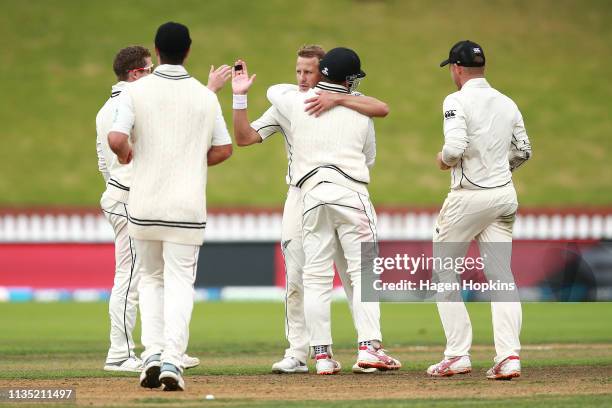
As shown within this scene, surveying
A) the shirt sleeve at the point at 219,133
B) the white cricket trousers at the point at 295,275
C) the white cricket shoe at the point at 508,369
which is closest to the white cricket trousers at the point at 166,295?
the shirt sleeve at the point at 219,133

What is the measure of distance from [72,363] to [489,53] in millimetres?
36983

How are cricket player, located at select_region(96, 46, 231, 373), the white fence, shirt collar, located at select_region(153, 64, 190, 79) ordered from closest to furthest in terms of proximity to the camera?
shirt collar, located at select_region(153, 64, 190, 79) < cricket player, located at select_region(96, 46, 231, 373) < the white fence

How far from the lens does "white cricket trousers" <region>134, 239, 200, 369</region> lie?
8.17m

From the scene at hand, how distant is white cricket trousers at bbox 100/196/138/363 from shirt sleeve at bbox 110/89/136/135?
193 centimetres

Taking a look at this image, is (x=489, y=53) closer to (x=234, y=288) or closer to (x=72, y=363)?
(x=234, y=288)

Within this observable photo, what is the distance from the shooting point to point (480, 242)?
30.8 ft

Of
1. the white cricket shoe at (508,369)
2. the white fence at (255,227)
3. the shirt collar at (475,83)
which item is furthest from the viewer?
the white fence at (255,227)

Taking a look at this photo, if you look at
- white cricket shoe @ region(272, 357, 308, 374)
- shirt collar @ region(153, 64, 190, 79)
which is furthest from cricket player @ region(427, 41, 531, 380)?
shirt collar @ region(153, 64, 190, 79)

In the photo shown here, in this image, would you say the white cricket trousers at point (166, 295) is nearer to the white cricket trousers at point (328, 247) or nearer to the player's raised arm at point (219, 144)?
the player's raised arm at point (219, 144)

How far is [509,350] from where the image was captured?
8.97m

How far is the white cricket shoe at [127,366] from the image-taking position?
9.88 m

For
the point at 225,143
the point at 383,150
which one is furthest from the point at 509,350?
the point at 383,150

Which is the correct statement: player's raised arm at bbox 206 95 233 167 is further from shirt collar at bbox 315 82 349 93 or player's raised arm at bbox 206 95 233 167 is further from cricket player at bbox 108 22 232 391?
shirt collar at bbox 315 82 349 93

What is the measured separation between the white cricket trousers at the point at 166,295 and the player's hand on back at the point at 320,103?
1582 millimetres
